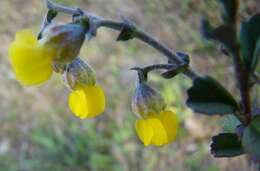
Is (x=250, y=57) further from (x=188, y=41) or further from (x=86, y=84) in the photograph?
(x=188, y=41)

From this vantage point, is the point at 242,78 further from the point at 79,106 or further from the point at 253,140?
the point at 79,106

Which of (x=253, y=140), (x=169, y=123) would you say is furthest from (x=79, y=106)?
(x=253, y=140)

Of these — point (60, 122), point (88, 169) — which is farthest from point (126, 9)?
point (88, 169)

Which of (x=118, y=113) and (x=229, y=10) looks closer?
(x=229, y=10)

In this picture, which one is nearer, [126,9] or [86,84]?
[86,84]

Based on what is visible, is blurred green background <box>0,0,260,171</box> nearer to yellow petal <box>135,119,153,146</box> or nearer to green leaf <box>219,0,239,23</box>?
yellow petal <box>135,119,153,146</box>

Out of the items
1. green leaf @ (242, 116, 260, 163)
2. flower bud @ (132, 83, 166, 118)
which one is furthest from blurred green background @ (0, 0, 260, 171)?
green leaf @ (242, 116, 260, 163)
